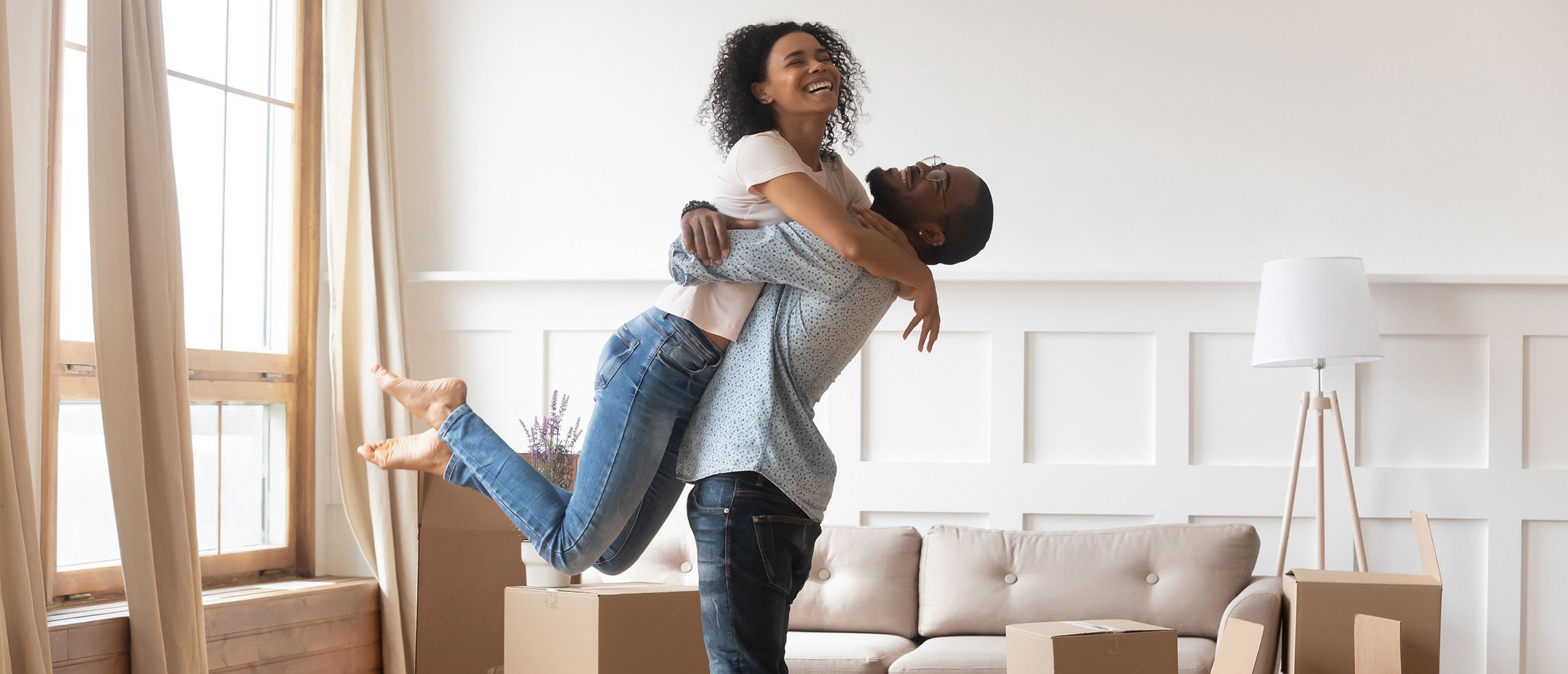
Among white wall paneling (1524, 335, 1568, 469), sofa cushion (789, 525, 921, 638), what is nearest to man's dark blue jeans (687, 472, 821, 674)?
sofa cushion (789, 525, 921, 638)

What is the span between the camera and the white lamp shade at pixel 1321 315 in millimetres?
3213

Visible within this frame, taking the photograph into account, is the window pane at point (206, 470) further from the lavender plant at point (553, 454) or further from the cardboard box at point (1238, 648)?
the cardboard box at point (1238, 648)

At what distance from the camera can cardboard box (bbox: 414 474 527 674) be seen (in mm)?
3355

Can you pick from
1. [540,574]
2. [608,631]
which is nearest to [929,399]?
[540,574]

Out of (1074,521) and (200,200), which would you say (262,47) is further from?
(1074,521)

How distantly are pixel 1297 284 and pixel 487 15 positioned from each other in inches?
114

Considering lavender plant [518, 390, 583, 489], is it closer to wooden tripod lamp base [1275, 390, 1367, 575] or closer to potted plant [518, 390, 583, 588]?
potted plant [518, 390, 583, 588]

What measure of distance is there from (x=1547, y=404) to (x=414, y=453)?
3393 millimetres

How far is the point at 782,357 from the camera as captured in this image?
158 centimetres

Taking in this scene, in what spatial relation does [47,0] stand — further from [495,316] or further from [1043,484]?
[1043,484]

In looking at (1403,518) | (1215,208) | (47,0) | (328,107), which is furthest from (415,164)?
(1403,518)

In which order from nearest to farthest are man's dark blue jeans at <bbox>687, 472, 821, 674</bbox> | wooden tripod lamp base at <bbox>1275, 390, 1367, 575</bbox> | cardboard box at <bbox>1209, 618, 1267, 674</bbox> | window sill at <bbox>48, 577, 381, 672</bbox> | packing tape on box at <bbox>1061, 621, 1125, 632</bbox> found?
man's dark blue jeans at <bbox>687, 472, 821, 674</bbox> < packing tape on box at <bbox>1061, 621, 1125, 632</bbox> < cardboard box at <bbox>1209, 618, 1267, 674</bbox> < window sill at <bbox>48, 577, 381, 672</bbox> < wooden tripod lamp base at <bbox>1275, 390, 1367, 575</bbox>

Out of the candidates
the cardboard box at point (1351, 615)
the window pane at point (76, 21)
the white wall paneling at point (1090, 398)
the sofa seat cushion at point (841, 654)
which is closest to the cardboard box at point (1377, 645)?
the cardboard box at point (1351, 615)

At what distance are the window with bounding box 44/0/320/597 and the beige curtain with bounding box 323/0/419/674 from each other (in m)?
0.15
